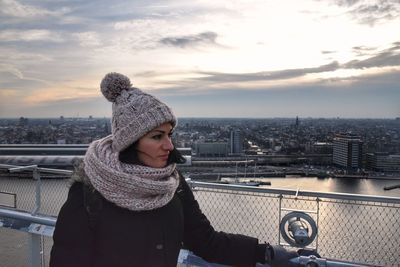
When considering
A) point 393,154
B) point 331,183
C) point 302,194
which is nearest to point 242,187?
point 302,194

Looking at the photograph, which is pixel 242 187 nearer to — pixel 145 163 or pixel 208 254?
pixel 208 254

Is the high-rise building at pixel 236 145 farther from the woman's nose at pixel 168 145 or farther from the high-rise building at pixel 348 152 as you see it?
the woman's nose at pixel 168 145

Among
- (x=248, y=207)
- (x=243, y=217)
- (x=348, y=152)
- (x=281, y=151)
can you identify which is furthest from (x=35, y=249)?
(x=281, y=151)

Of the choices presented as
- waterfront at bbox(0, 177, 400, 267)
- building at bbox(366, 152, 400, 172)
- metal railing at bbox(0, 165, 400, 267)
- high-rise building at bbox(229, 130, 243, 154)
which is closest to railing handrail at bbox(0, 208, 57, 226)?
metal railing at bbox(0, 165, 400, 267)

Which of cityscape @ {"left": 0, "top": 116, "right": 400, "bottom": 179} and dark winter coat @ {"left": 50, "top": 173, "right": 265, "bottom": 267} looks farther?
cityscape @ {"left": 0, "top": 116, "right": 400, "bottom": 179}

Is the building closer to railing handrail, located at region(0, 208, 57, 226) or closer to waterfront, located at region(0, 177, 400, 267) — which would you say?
waterfront, located at region(0, 177, 400, 267)

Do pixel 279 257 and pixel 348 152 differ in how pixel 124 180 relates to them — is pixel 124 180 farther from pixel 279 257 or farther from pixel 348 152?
pixel 348 152
